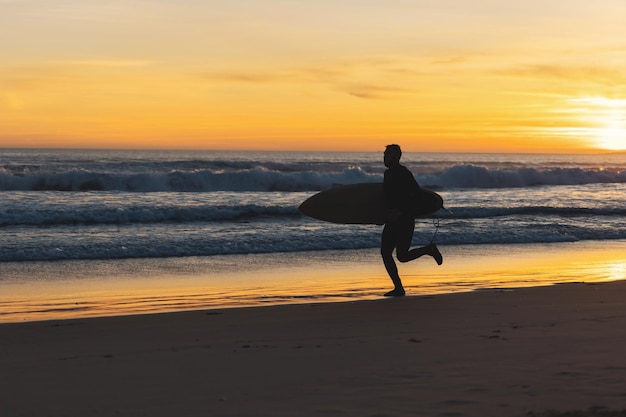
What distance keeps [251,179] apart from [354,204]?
2825cm

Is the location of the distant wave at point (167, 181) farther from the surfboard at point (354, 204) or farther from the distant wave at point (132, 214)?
the surfboard at point (354, 204)

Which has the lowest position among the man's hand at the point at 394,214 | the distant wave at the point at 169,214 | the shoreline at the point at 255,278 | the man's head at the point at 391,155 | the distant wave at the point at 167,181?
the shoreline at the point at 255,278

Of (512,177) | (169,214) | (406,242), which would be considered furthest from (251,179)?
(406,242)

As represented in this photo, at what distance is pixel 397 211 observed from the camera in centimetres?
902

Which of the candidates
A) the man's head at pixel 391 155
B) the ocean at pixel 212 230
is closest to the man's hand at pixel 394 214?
the man's head at pixel 391 155

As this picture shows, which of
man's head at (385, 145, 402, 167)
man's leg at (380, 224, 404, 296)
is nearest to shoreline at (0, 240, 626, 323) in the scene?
man's leg at (380, 224, 404, 296)

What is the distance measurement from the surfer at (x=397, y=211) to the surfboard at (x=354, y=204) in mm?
829

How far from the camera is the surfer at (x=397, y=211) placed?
9039 mm

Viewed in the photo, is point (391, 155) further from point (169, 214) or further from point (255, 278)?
point (169, 214)

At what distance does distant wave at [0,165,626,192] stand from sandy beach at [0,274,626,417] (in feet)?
91.2

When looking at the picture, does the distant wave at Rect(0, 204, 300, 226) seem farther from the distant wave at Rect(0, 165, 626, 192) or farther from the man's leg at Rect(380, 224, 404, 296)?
the distant wave at Rect(0, 165, 626, 192)

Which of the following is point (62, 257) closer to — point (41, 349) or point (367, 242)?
point (367, 242)

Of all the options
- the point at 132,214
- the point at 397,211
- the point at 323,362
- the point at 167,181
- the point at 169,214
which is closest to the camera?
the point at 323,362

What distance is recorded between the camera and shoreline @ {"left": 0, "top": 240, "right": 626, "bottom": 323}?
8.91 meters
